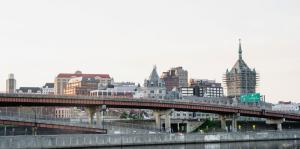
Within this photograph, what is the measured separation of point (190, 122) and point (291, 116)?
38957 mm

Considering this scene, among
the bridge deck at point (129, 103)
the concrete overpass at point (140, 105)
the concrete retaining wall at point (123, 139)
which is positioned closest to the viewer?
the concrete retaining wall at point (123, 139)

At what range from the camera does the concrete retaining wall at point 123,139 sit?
91.3m

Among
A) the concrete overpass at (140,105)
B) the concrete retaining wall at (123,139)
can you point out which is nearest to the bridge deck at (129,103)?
the concrete overpass at (140,105)

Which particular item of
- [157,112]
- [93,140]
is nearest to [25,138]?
[93,140]

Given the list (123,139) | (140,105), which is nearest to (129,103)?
(140,105)

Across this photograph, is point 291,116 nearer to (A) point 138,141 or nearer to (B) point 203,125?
(B) point 203,125

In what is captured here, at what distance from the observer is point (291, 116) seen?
177m

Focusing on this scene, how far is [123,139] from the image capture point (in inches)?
4161

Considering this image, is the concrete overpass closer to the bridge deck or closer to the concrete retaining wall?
the bridge deck

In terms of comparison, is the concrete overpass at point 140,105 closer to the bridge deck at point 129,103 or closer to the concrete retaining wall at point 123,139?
the bridge deck at point 129,103

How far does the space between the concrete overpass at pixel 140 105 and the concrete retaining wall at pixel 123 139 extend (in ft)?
92.9

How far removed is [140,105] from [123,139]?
45581 mm

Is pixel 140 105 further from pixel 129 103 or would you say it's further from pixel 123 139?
pixel 123 139

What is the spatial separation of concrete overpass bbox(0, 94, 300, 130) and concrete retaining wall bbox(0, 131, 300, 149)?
92.9 feet
